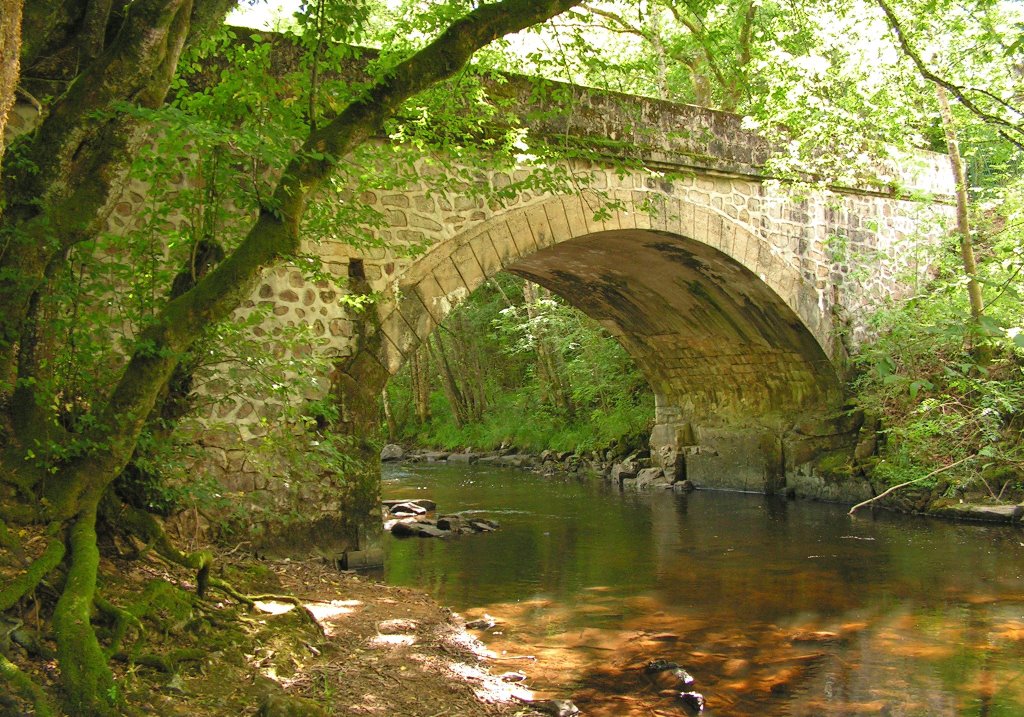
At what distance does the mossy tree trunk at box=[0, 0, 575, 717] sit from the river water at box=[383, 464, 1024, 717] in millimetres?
2031

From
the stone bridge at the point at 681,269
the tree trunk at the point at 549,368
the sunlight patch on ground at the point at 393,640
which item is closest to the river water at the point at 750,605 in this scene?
the sunlight patch on ground at the point at 393,640

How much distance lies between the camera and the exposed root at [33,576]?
2480mm

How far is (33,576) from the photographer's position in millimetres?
2594

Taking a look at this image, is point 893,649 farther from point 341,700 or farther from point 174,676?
point 174,676

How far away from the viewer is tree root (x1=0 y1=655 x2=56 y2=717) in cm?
214

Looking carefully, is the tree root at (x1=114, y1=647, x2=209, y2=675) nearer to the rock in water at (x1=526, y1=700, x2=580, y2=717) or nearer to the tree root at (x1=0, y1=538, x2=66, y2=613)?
the tree root at (x1=0, y1=538, x2=66, y2=613)

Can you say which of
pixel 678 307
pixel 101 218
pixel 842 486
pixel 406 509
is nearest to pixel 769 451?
pixel 842 486

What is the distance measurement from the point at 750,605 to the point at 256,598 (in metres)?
3.03

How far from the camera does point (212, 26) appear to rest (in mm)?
3844

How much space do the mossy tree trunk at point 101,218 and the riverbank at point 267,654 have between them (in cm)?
30

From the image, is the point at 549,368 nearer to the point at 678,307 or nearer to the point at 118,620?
the point at 678,307

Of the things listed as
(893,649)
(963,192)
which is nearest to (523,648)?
(893,649)

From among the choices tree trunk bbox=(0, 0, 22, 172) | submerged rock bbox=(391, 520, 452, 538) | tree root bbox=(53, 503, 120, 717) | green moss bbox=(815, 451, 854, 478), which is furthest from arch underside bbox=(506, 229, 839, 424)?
tree trunk bbox=(0, 0, 22, 172)

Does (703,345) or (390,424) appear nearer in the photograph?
(703,345)
